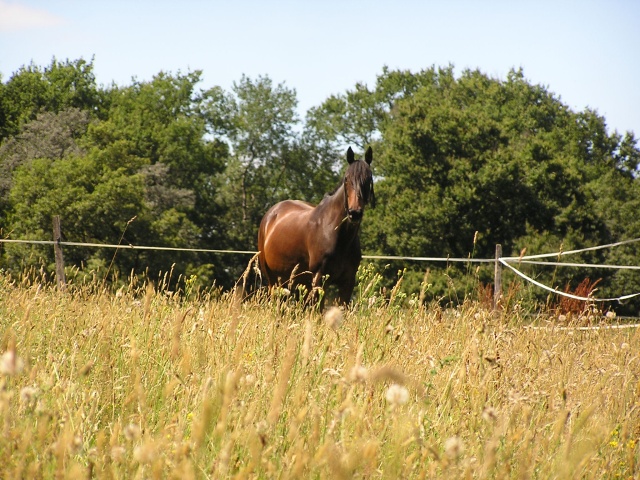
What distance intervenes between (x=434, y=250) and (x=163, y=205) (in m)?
14.9

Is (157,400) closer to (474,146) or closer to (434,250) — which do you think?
(434,250)

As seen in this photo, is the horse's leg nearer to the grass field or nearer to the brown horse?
the brown horse

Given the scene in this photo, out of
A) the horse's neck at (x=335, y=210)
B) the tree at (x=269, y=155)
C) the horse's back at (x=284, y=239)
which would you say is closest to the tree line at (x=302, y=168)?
the tree at (x=269, y=155)

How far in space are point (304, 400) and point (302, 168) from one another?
45.7 metres

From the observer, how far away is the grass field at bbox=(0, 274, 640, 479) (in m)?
1.85

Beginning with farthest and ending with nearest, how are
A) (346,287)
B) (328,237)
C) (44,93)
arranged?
(44,93) → (346,287) → (328,237)

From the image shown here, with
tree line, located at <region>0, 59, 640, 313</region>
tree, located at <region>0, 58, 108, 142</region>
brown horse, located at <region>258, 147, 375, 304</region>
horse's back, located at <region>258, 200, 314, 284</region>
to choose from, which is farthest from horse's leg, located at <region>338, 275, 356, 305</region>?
tree, located at <region>0, 58, 108, 142</region>

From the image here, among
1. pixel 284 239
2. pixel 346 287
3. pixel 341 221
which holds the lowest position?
pixel 346 287

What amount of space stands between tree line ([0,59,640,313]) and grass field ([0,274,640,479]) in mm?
26005

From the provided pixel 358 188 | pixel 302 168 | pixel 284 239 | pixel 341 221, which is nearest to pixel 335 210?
pixel 341 221

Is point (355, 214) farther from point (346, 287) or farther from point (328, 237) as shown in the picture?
point (346, 287)

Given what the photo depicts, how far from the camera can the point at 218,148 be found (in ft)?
160

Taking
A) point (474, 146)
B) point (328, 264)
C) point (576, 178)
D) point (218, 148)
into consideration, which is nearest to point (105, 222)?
point (218, 148)

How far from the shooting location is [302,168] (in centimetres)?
4778
